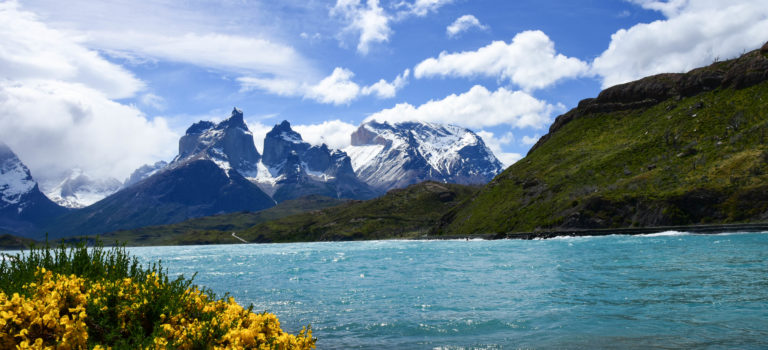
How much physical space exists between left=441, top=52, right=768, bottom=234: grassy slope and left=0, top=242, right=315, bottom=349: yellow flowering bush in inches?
5337

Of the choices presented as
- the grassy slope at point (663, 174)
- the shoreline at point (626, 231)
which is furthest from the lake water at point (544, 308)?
the grassy slope at point (663, 174)

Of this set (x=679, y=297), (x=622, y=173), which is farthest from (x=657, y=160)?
(x=679, y=297)

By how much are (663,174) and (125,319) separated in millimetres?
164476

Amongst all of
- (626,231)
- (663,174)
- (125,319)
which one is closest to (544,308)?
(125,319)

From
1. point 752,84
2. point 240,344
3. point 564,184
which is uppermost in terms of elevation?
point 752,84

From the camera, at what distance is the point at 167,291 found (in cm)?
1130

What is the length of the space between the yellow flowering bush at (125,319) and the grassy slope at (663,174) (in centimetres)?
13556

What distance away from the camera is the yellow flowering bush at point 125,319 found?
8.13 meters

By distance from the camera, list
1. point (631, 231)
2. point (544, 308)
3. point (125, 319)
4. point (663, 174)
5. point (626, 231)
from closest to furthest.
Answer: point (125, 319)
point (544, 308)
point (631, 231)
point (626, 231)
point (663, 174)

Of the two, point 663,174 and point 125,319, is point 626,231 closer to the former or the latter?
point 663,174

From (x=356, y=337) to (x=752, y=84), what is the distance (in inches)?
7533

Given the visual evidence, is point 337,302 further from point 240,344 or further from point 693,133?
point 693,133

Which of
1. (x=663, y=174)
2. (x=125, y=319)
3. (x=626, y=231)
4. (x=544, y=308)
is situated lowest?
(x=544, y=308)

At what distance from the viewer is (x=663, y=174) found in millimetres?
146250
